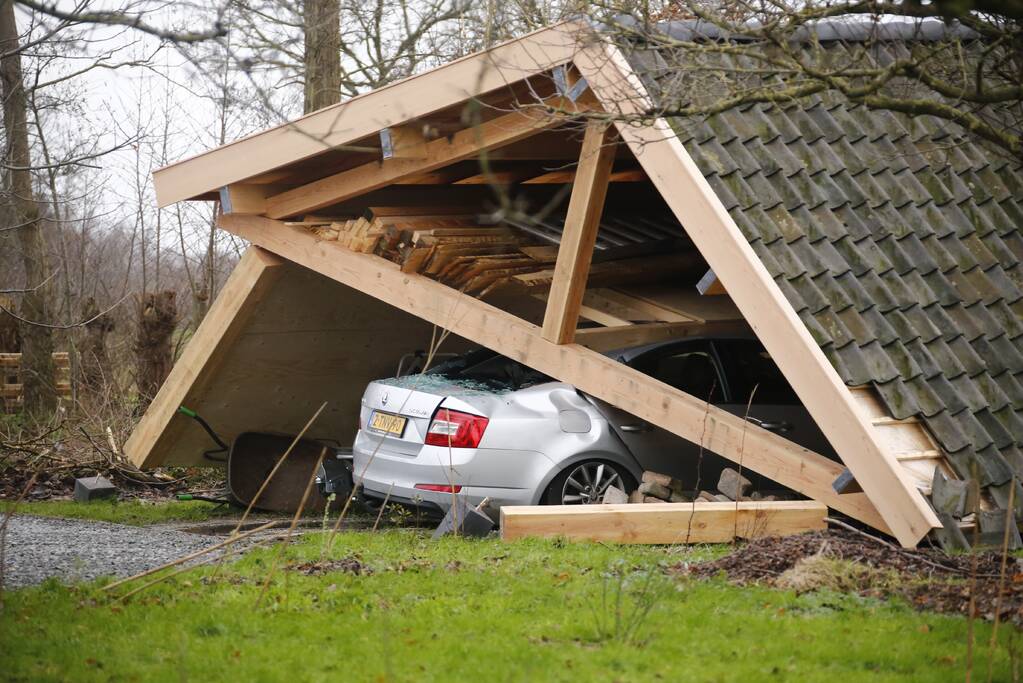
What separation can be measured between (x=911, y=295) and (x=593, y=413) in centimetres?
261

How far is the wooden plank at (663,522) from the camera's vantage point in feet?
26.0

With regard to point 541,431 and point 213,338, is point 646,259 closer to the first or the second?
point 541,431

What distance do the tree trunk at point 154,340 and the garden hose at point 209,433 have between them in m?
5.53

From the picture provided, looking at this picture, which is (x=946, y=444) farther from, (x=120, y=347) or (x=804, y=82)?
(x=120, y=347)

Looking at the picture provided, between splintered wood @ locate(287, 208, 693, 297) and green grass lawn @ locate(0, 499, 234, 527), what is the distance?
10.5ft

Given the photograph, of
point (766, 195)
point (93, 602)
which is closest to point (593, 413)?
point (766, 195)

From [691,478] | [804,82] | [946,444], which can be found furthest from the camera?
[691,478]

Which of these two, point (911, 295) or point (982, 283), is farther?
point (982, 283)

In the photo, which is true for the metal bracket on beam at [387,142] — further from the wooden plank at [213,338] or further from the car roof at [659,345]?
the car roof at [659,345]

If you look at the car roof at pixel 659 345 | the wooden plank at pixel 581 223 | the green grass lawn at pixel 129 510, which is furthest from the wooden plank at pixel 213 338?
the car roof at pixel 659 345

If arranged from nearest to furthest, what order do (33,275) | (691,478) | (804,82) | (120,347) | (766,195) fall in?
(804,82)
(766,195)
(691,478)
(33,275)
(120,347)

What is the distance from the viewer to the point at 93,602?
20.1ft

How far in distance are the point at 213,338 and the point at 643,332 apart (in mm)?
4327

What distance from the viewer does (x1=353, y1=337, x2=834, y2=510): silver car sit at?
902 cm
